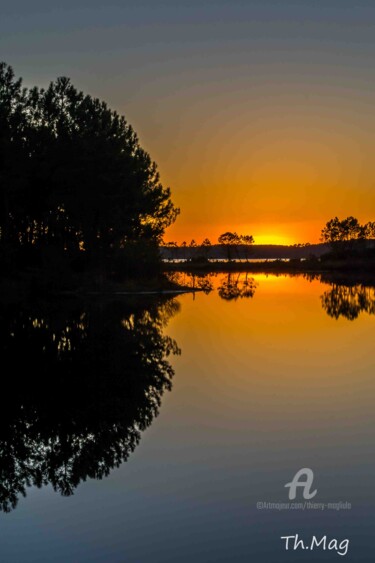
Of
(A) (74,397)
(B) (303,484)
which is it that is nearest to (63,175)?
(A) (74,397)

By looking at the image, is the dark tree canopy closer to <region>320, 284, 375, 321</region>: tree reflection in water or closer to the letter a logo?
<region>320, 284, 375, 321</region>: tree reflection in water

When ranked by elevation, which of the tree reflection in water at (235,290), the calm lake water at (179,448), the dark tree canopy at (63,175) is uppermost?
the dark tree canopy at (63,175)

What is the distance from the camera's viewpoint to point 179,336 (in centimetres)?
2784

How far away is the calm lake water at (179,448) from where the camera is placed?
26.5ft

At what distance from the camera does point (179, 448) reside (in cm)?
1160

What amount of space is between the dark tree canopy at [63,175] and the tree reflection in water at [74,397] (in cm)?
2331

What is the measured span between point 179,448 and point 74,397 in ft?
13.9

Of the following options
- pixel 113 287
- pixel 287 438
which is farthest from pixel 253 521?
pixel 113 287

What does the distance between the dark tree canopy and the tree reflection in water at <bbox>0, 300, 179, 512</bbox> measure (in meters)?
23.3

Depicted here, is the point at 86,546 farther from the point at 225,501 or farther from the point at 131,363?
the point at 131,363

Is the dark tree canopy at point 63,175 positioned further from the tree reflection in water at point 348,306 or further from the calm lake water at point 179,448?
the calm lake water at point 179,448

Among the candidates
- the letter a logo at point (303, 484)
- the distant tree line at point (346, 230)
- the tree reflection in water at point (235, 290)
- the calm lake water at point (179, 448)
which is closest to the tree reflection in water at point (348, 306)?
the tree reflection in water at point (235, 290)

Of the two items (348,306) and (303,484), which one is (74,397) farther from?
(348,306)

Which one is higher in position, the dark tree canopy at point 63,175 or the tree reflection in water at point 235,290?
the dark tree canopy at point 63,175
